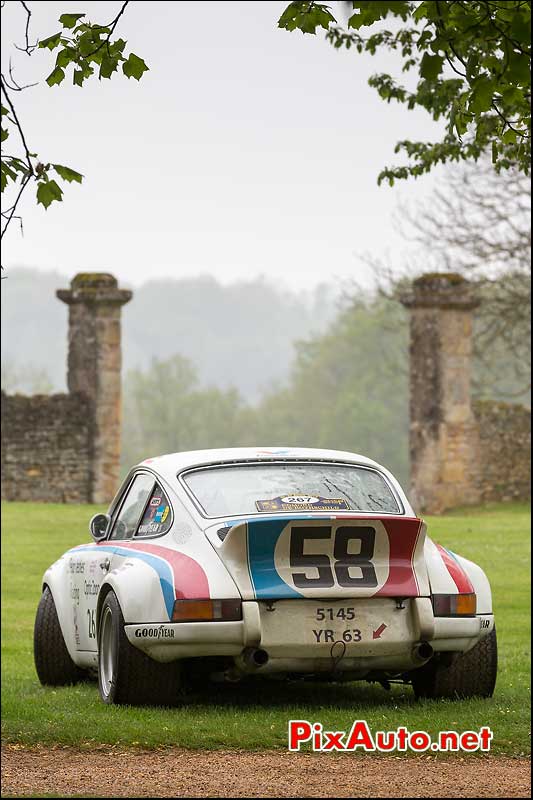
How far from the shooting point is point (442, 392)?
90.7 ft

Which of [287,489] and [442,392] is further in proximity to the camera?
[442,392]

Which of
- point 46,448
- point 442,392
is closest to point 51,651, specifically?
point 442,392

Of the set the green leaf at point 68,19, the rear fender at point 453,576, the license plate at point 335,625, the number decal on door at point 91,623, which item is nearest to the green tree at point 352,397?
the number decal on door at point 91,623

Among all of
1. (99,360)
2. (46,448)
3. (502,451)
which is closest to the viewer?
(502,451)

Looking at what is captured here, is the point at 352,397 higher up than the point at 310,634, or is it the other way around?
the point at 352,397

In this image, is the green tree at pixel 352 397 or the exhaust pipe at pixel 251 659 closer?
the exhaust pipe at pixel 251 659

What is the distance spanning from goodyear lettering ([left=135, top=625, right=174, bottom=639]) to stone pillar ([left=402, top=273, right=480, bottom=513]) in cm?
1939

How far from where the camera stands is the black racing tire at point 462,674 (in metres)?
8.91

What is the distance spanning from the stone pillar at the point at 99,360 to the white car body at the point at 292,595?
20.4 metres

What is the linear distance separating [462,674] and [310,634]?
1332mm

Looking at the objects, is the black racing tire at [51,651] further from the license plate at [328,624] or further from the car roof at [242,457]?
the license plate at [328,624]

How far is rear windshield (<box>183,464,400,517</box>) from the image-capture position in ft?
28.3

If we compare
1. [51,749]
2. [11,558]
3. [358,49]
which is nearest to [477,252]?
[11,558]
